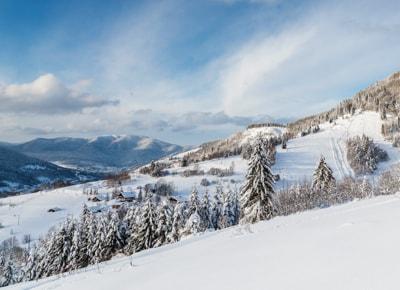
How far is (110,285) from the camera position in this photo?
8.52 m

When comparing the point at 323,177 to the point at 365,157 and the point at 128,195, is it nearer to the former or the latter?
the point at 128,195

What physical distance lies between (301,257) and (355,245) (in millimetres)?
1093

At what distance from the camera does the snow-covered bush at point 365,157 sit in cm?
17615

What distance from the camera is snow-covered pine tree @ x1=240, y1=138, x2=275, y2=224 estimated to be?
39.0 meters

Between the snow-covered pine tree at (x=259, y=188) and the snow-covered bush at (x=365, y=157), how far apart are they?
147m

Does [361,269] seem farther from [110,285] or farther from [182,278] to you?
[110,285]

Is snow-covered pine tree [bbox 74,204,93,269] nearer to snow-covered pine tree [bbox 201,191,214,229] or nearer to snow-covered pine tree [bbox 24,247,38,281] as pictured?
snow-covered pine tree [bbox 24,247,38,281]

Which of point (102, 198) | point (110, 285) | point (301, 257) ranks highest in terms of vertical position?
point (301, 257)

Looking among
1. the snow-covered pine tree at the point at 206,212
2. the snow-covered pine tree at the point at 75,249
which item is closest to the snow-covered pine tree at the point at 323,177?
the snow-covered pine tree at the point at 206,212

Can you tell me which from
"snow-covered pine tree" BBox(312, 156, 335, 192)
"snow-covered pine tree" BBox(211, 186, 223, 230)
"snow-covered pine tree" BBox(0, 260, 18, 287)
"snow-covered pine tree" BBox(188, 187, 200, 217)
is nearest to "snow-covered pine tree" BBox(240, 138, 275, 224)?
"snow-covered pine tree" BBox(312, 156, 335, 192)

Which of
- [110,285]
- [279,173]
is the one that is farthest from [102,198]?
[110,285]

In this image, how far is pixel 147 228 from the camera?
5194 cm

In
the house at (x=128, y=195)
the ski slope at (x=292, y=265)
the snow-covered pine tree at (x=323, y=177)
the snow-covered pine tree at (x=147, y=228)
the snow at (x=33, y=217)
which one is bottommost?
the snow at (x=33, y=217)

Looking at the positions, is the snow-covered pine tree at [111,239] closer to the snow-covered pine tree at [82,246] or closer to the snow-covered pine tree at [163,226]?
the snow-covered pine tree at [82,246]
